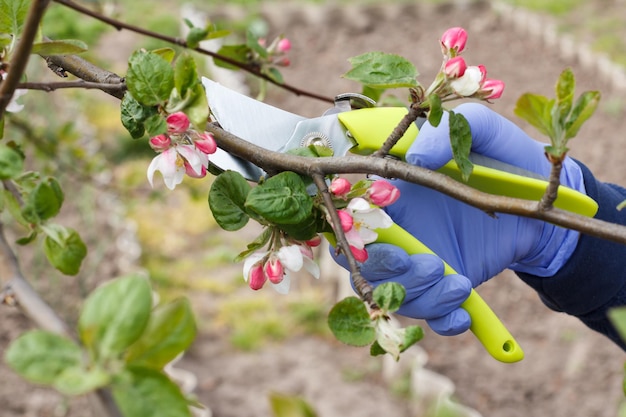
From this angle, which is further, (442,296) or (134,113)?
(442,296)

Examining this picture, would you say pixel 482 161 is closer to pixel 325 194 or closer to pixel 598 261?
pixel 598 261

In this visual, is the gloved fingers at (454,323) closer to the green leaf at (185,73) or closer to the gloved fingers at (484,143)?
the gloved fingers at (484,143)

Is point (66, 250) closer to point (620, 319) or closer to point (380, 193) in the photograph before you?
point (380, 193)

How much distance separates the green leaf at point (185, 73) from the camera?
2.32 ft

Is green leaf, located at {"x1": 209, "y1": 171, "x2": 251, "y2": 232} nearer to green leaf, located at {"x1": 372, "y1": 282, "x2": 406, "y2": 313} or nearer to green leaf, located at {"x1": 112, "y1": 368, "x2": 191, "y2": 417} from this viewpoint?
green leaf, located at {"x1": 372, "y1": 282, "x2": 406, "y2": 313}

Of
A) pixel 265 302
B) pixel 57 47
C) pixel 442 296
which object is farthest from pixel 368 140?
pixel 265 302

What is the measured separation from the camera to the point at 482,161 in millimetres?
1167

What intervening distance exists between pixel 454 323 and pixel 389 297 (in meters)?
0.40

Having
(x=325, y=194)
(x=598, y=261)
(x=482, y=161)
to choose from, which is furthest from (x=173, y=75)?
(x=598, y=261)

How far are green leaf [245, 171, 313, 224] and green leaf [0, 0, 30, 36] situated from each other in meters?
0.29

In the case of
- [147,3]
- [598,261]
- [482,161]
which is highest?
[482,161]

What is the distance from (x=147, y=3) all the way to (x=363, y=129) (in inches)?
242

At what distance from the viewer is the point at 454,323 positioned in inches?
41.9

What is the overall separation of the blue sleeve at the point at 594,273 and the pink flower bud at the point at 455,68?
677 mm
